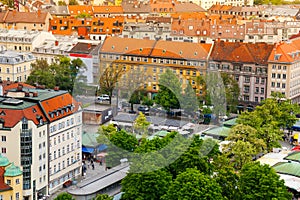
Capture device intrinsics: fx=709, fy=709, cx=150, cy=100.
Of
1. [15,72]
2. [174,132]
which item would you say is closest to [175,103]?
[174,132]

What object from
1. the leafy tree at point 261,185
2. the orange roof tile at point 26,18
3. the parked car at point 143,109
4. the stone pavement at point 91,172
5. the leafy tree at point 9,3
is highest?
the leafy tree at point 9,3

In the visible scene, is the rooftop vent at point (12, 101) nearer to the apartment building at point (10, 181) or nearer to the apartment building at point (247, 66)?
the apartment building at point (10, 181)

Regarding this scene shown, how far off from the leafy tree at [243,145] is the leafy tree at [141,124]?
228 inches

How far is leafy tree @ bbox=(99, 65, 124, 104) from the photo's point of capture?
5506cm

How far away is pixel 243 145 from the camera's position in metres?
45.8

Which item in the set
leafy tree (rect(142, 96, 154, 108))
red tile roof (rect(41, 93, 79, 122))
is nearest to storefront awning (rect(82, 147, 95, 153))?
red tile roof (rect(41, 93, 79, 122))

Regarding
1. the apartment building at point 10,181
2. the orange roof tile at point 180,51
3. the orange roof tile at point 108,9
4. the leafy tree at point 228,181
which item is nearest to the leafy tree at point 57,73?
the orange roof tile at point 180,51

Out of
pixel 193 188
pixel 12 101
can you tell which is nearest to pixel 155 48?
pixel 12 101

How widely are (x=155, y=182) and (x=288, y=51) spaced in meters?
32.1

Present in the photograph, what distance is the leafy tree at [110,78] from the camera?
55.1m

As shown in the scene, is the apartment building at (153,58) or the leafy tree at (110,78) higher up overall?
the apartment building at (153,58)

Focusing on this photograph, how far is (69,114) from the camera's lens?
46219 mm

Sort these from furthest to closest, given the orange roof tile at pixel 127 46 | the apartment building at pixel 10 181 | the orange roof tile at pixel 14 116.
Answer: the orange roof tile at pixel 127 46, the orange roof tile at pixel 14 116, the apartment building at pixel 10 181

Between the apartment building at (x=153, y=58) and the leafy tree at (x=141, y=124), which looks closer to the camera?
the leafy tree at (x=141, y=124)
